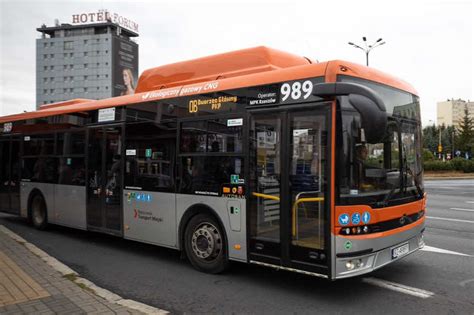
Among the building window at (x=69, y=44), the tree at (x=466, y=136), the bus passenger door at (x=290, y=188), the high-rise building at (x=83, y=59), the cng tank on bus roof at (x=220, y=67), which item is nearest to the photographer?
the bus passenger door at (x=290, y=188)

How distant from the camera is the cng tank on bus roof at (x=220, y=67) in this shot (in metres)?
6.76

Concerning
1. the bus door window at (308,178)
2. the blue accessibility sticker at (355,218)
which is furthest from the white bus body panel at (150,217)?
the blue accessibility sticker at (355,218)

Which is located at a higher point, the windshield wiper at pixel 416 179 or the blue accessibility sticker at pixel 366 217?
the windshield wiper at pixel 416 179

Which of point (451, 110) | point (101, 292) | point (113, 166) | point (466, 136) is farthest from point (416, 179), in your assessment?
point (451, 110)

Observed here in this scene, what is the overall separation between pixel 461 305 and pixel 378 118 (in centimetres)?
241

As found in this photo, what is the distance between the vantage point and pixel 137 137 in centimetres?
785

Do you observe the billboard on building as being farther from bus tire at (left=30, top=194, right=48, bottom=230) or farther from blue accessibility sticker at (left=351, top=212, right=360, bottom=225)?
blue accessibility sticker at (left=351, top=212, right=360, bottom=225)

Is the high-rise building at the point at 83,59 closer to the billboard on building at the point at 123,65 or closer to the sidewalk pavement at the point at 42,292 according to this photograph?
the billboard on building at the point at 123,65

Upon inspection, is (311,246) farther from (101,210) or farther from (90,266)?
(101,210)

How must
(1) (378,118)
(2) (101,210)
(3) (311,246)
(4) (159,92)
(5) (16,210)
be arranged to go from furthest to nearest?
(5) (16,210), (2) (101,210), (4) (159,92), (3) (311,246), (1) (378,118)

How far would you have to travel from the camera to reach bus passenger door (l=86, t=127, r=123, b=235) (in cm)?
828

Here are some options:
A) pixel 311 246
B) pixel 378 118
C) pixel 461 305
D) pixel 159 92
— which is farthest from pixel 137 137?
pixel 461 305

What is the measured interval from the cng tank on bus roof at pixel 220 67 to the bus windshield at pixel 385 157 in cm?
177

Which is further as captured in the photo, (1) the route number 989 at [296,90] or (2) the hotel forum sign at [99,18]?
(2) the hotel forum sign at [99,18]
